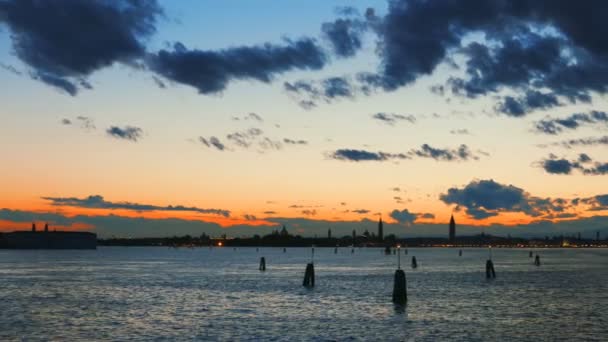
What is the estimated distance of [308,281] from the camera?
281ft

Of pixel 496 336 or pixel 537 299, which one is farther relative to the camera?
pixel 537 299

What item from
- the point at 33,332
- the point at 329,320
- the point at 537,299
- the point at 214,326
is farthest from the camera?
the point at 537,299

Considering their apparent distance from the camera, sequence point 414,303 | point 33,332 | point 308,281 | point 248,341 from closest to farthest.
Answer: point 248,341, point 33,332, point 414,303, point 308,281

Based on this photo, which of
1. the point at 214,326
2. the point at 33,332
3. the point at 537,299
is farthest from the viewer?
the point at 537,299

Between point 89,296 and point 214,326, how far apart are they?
27304mm

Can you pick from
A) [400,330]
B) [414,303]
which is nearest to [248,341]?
[400,330]

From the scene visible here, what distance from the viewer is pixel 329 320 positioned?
167ft

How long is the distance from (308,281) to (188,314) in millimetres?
32686

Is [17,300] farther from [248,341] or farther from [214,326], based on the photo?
[248,341]

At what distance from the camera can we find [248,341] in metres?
41.0

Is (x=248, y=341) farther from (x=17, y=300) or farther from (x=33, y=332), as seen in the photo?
(x=17, y=300)

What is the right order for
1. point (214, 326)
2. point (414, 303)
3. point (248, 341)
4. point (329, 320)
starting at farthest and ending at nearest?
point (414, 303)
point (329, 320)
point (214, 326)
point (248, 341)

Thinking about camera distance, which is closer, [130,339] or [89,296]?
[130,339]

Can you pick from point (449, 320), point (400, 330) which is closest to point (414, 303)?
point (449, 320)
